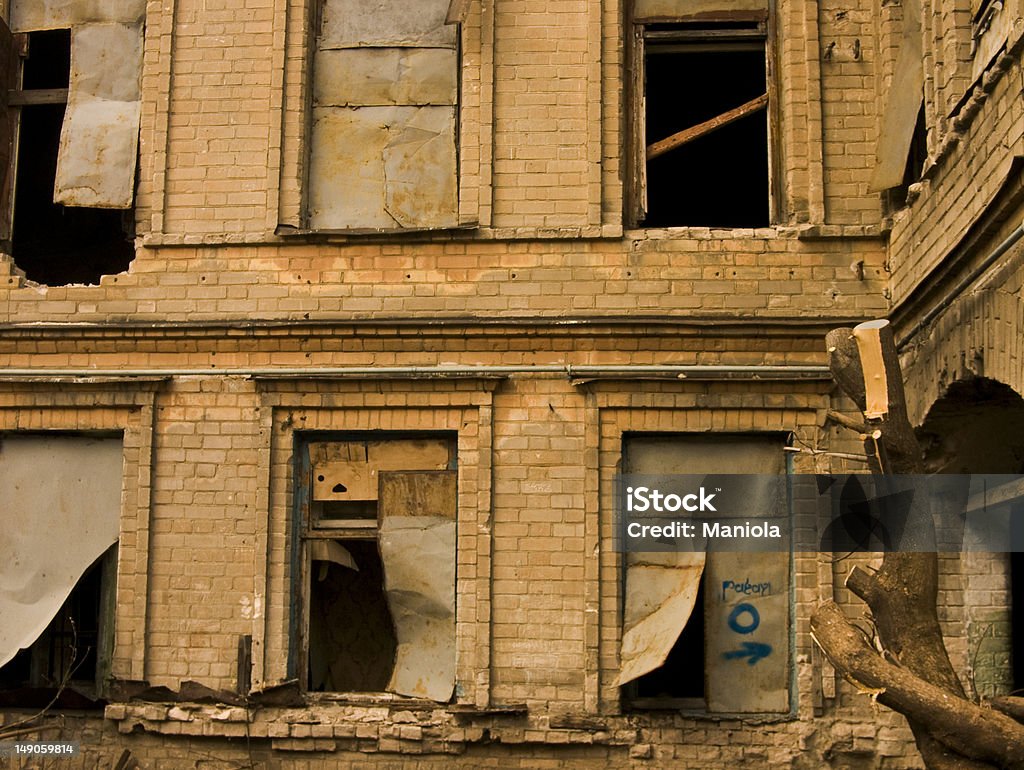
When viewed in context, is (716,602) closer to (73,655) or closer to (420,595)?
(420,595)

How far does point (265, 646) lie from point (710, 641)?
335 centimetres

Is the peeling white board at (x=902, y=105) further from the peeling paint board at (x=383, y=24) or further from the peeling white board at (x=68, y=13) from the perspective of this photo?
the peeling white board at (x=68, y=13)

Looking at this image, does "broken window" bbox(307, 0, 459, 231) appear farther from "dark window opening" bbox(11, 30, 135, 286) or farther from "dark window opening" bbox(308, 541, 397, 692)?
"dark window opening" bbox(11, 30, 135, 286)

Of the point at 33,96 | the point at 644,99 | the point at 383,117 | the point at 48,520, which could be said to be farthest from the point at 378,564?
the point at 33,96

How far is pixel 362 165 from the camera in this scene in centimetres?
1064

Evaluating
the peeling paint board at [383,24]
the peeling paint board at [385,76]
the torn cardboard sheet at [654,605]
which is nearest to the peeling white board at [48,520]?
the peeling paint board at [385,76]

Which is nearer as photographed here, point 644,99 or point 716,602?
point 716,602

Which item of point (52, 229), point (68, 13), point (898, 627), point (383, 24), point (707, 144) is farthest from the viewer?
point (52, 229)

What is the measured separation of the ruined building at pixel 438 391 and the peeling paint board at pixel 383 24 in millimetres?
27

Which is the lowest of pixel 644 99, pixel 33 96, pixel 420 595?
pixel 420 595

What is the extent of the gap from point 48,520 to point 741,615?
543 centimetres

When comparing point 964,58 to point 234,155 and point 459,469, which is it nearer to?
point 459,469

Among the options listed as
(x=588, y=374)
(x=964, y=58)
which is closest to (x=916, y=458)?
(x=964, y=58)

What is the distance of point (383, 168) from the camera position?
1063 centimetres
